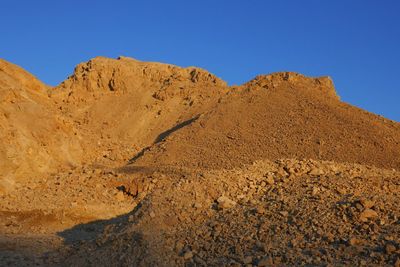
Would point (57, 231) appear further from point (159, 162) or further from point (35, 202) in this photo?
point (159, 162)

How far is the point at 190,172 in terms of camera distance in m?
12.5

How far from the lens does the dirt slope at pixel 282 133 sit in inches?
556

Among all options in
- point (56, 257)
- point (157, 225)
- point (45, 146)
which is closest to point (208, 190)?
point (157, 225)

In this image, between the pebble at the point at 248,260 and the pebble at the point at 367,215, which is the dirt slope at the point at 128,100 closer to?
the pebble at the point at 248,260

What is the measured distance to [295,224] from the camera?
6.28 m

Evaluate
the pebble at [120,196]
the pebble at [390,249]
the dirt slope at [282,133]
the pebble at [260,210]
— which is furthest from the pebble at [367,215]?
the dirt slope at [282,133]

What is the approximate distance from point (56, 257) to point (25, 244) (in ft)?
3.16

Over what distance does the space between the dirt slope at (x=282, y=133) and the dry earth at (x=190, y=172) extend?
0.06 m

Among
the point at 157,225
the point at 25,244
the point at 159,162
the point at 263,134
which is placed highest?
the point at 263,134

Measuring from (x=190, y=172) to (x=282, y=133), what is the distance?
→ 4.16 meters

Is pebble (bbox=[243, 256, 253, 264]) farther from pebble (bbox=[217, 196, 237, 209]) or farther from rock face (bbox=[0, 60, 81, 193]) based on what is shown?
rock face (bbox=[0, 60, 81, 193])

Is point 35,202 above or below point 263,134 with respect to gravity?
below

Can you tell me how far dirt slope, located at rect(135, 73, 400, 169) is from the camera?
556 inches

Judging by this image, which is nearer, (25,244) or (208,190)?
(208,190)
